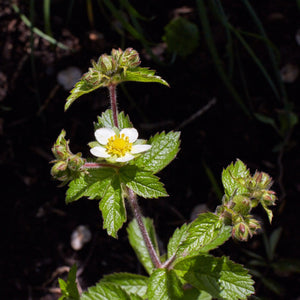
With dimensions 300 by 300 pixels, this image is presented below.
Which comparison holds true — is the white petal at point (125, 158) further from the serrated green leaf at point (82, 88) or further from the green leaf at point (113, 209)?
the serrated green leaf at point (82, 88)

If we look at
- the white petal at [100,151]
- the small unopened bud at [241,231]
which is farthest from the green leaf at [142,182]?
the small unopened bud at [241,231]

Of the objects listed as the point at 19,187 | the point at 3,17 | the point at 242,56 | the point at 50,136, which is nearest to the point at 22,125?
the point at 50,136

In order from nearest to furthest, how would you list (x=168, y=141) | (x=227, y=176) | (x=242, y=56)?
(x=227, y=176) → (x=168, y=141) → (x=242, y=56)

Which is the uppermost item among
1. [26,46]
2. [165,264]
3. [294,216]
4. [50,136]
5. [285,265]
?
[26,46]

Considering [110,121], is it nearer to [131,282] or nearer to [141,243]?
[141,243]

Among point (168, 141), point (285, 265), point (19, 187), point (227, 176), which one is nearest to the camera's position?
point (227, 176)

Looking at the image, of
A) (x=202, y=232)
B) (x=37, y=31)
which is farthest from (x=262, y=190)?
(x=37, y=31)

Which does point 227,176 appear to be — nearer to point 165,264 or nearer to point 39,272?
point 165,264

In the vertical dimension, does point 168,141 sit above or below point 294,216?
above
